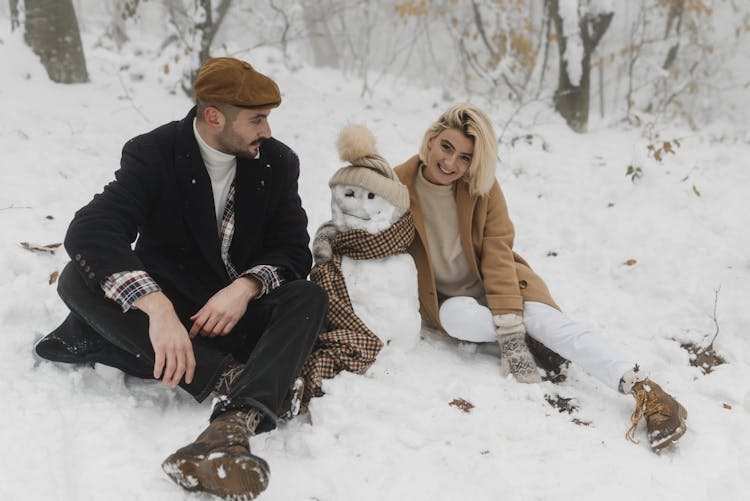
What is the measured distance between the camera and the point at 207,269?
97.0 inches

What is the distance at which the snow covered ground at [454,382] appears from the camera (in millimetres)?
1950

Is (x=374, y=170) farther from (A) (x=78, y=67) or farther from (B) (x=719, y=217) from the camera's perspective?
(A) (x=78, y=67)

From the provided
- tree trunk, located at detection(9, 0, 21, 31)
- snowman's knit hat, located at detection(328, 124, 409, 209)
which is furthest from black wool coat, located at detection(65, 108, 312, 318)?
tree trunk, located at detection(9, 0, 21, 31)

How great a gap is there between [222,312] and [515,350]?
56.0 inches

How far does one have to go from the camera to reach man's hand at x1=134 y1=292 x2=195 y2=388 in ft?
6.52

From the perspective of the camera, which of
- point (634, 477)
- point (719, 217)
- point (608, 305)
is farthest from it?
point (719, 217)

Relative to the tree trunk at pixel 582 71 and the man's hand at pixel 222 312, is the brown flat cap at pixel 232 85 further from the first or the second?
the tree trunk at pixel 582 71

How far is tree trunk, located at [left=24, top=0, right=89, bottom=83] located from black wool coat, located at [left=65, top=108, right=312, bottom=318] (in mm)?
3771

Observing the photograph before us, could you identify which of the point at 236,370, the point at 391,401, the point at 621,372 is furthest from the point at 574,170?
the point at 236,370

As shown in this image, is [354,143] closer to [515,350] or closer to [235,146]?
[235,146]

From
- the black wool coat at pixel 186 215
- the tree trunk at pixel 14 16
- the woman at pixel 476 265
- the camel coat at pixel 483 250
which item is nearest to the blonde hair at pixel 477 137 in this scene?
the woman at pixel 476 265

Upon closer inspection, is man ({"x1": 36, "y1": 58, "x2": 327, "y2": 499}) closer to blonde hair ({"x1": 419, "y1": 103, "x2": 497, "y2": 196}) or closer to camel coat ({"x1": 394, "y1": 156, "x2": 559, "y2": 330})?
camel coat ({"x1": 394, "y1": 156, "x2": 559, "y2": 330})

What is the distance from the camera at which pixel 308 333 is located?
2178 millimetres

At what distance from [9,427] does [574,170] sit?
4945 mm
